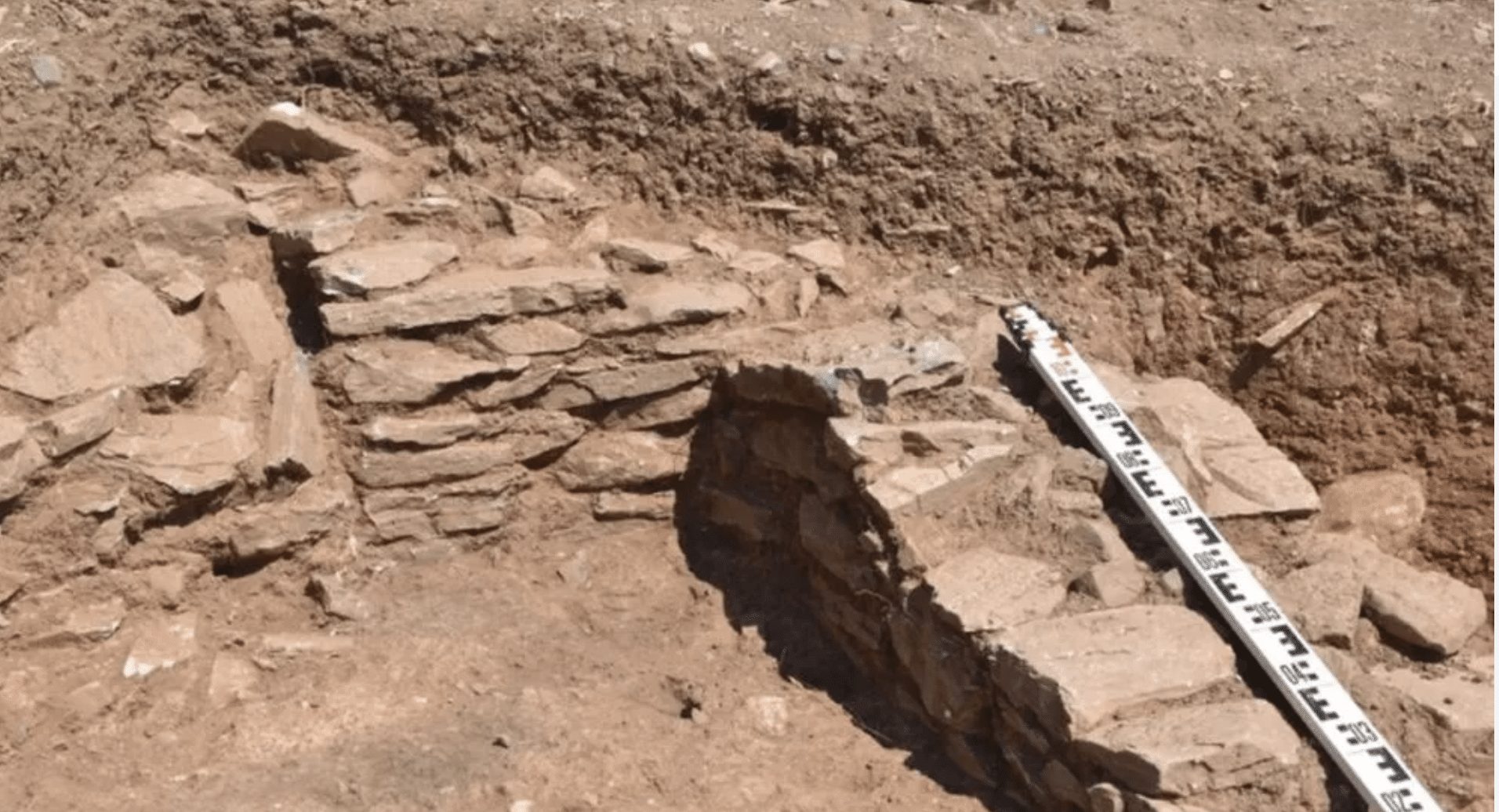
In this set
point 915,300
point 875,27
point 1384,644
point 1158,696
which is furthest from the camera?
point 875,27

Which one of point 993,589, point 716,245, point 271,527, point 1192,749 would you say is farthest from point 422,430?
point 1192,749

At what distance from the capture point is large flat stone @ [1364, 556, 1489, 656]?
5156 mm

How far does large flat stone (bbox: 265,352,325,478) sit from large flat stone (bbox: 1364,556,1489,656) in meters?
2.73

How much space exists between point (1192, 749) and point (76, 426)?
2.80 metres

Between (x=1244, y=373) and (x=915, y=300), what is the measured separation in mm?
988

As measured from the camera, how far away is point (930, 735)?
17.2 feet

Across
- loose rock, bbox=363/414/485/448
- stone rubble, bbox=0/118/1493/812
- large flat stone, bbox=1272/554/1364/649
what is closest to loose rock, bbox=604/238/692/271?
stone rubble, bbox=0/118/1493/812

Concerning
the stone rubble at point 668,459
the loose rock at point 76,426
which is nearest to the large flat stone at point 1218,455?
the stone rubble at point 668,459

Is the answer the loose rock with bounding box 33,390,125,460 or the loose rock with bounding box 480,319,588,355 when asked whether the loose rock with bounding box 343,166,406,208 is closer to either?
the loose rock with bounding box 480,319,588,355

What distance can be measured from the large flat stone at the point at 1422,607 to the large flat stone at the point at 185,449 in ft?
9.43

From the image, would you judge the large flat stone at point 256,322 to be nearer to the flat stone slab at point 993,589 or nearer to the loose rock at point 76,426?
the loose rock at point 76,426

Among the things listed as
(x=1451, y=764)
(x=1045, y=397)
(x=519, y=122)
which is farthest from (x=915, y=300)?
(x=1451, y=764)

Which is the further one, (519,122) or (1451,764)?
(519,122)

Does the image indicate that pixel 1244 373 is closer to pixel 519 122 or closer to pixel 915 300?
pixel 915 300
